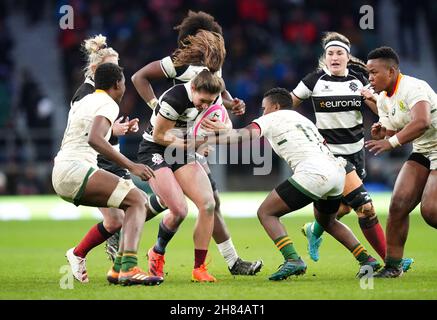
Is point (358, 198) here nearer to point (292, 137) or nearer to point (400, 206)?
point (400, 206)

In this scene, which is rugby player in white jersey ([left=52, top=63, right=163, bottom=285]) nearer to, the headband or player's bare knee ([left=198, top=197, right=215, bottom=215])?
player's bare knee ([left=198, top=197, right=215, bottom=215])

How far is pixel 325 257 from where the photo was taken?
10.7 metres

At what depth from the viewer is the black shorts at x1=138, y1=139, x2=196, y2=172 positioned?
8.66m

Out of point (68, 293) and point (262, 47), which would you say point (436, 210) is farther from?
point (262, 47)

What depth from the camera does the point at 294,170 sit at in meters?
8.45

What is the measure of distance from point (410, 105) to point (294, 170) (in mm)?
1262

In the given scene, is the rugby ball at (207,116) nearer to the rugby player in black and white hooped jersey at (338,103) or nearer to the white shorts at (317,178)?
the white shorts at (317,178)

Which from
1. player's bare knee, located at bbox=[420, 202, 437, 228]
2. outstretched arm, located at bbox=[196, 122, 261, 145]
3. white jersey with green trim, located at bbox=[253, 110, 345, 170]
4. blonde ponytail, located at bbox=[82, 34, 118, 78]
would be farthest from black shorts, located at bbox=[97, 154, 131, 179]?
player's bare knee, located at bbox=[420, 202, 437, 228]

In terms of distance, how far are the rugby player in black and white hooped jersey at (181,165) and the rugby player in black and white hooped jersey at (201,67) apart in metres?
0.39

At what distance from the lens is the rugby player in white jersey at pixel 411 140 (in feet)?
27.1

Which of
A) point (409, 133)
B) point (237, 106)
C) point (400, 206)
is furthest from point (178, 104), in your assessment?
point (400, 206)

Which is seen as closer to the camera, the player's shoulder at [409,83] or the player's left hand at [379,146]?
the player's left hand at [379,146]

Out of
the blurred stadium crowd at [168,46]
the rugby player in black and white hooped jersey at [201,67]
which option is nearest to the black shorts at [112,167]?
the rugby player in black and white hooped jersey at [201,67]
